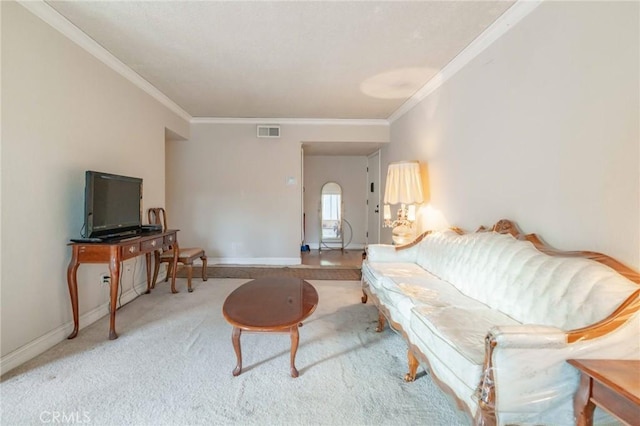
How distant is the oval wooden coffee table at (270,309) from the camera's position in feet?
5.15

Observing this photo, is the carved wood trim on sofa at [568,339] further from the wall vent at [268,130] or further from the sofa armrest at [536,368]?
the wall vent at [268,130]

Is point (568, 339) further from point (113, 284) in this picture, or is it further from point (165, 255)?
point (165, 255)

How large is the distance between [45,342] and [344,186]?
17.5 ft

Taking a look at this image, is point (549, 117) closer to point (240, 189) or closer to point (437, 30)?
point (437, 30)

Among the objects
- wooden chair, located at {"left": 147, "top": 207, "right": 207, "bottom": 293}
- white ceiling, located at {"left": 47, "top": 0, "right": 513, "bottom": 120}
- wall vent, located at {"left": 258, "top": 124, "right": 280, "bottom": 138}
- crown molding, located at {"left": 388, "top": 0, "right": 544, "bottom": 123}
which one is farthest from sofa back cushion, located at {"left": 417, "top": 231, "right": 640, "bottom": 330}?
wall vent, located at {"left": 258, "top": 124, "right": 280, "bottom": 138}

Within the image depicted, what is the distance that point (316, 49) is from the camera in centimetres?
238

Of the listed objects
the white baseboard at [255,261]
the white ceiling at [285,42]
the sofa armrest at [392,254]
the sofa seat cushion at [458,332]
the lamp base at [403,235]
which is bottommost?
the white baseboard at [255,261]

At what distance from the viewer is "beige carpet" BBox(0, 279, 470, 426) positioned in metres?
1.37

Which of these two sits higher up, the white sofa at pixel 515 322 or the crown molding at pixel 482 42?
the crown molding at pixel 482 42

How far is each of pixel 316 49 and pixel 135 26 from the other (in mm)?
1453

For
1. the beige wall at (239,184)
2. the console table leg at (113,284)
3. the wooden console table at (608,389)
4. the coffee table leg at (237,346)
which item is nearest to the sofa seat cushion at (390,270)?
the coffee table leg at (237,346)

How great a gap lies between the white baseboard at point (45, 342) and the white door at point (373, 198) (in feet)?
13.8

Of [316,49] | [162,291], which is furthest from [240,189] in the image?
[316,49]

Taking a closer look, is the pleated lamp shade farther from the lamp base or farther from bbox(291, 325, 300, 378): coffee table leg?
bbox(291, 325, 300, 378): coffee table leg
